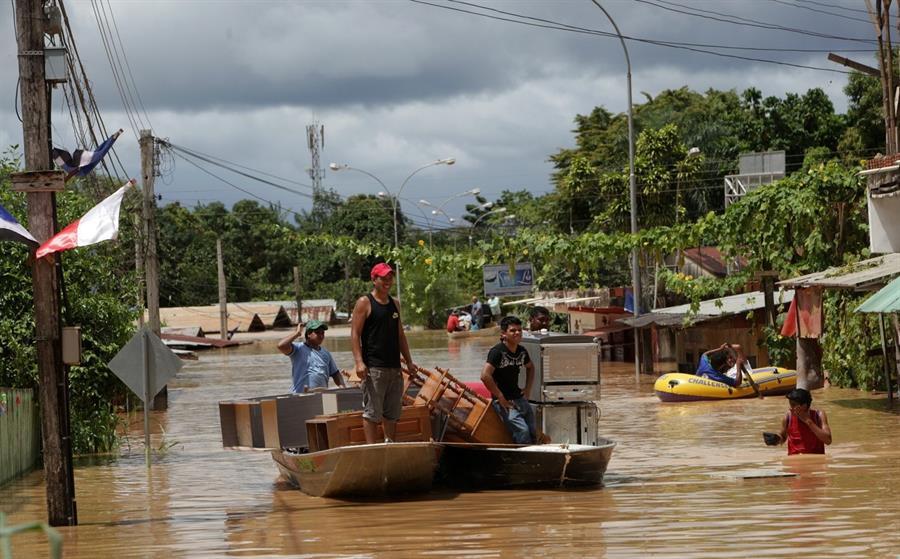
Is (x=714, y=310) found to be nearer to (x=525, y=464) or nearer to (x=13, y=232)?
(x=525, y=464)

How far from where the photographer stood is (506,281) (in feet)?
246

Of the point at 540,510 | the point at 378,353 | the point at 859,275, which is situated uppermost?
the point at 859,275

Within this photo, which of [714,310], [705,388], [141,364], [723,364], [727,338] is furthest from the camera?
[727,338]

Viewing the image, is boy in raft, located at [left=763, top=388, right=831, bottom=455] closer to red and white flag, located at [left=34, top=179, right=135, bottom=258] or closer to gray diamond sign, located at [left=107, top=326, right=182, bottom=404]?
red and white flag, located at [left=34, top=179, right=135, bottom=258]

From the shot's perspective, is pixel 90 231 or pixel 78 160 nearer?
pixel 90 231

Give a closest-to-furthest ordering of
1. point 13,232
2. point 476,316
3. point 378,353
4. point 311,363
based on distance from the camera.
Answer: point 13,232, point 378,353, point 311,363, point 476,316

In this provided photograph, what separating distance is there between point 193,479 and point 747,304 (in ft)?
64.8

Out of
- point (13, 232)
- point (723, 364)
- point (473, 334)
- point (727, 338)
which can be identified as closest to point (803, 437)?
point (13, 232)

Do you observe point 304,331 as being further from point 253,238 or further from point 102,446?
point 253,238

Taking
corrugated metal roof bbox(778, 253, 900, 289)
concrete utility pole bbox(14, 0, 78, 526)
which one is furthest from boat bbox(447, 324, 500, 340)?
concrete utility pole bbox(14, 0, 78, 526)

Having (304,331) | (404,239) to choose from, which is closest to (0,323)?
(304,331)

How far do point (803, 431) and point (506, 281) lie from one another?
6127 centimetres

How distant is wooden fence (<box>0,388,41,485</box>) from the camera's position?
15.0 meters

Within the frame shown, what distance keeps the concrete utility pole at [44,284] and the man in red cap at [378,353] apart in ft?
8.99
